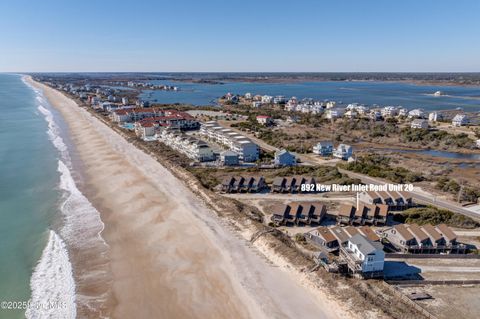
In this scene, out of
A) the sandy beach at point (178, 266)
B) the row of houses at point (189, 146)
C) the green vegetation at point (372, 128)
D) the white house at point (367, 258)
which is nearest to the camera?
the sandy beach at point (178, 266)

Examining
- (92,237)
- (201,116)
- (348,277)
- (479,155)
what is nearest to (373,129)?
(479,155)

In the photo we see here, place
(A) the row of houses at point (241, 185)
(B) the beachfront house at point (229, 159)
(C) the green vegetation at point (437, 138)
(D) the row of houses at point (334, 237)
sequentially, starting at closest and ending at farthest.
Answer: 1. (D) the row of houses at point (334, 237)
2. (A) the row of houses at point (241, 185)
3. (B) the beachfront house at point (229, 159)
4. (C) the green vegetation at point (437, 138)

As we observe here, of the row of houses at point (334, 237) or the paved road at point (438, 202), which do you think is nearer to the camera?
the row of houses at point (334, 237)

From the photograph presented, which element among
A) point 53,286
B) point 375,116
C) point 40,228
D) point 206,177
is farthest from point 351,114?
point 53,286

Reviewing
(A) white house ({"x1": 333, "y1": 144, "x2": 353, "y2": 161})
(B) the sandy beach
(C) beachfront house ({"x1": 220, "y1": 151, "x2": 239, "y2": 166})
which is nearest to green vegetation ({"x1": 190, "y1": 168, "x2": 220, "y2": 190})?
(B) the sandy beach

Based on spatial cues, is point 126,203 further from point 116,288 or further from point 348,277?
point 348,277

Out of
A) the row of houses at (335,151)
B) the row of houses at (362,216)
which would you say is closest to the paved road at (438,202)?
the row of houses at (362,216)

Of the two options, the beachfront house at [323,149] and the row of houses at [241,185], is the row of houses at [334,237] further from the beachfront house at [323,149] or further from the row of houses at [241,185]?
the beachfront house at [323,149]
